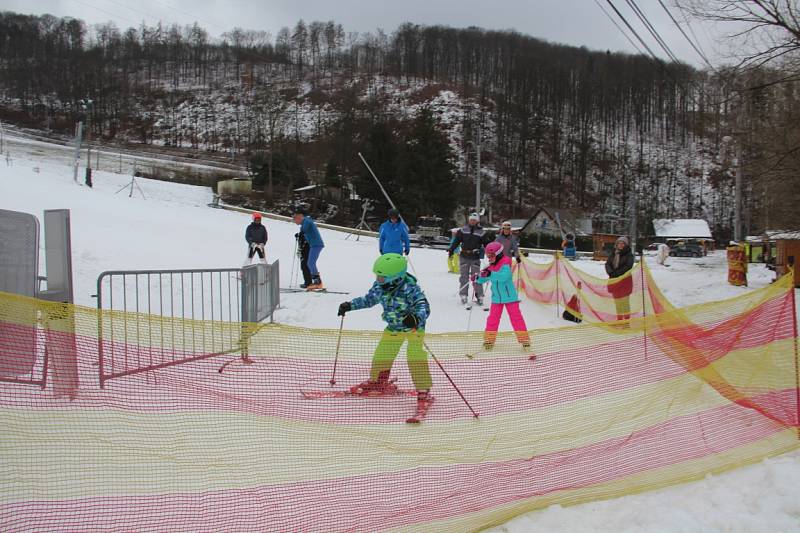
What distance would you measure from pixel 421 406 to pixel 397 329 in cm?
81

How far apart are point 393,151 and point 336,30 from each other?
102 metres

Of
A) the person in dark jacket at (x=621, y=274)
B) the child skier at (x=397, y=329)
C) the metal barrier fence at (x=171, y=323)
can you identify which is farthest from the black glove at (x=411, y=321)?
the person in dark jacket at (x=621, y=274)

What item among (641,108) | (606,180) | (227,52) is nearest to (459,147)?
(606,180)

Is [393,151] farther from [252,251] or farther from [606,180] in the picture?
[606,180]

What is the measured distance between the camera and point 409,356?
4793mm

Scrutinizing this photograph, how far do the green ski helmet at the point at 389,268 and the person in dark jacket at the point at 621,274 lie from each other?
5.33m

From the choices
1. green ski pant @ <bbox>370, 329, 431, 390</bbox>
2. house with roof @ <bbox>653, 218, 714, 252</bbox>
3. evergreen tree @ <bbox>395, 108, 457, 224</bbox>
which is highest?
evergreen tree @ <bbox>395, 108, 457, 224</bbox>

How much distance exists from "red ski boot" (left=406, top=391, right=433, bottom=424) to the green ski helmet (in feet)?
3.49

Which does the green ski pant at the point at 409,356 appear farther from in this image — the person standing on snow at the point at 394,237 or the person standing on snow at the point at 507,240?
the person standing on snow at the point at 507,240

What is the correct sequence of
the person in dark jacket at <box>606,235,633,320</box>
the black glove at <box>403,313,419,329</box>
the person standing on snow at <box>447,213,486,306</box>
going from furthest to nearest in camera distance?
the person standing on snow at <box>447,213,486,306</box>, the person in dark jacket at <box>606,235,633,320</box>, the black glove at <box>403,313,419,329</box>

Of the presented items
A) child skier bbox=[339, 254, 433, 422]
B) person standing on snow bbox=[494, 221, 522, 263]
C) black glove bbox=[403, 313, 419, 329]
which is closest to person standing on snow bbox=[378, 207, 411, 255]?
person standing on snow bbox=[494, 221, 522, 263]

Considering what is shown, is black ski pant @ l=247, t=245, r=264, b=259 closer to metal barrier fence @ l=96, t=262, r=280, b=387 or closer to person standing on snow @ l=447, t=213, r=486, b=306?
metal barrier fence @ l=96, t=262, r=280, b=387

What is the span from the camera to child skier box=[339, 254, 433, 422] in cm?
450

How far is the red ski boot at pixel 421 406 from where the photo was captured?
173 inches
